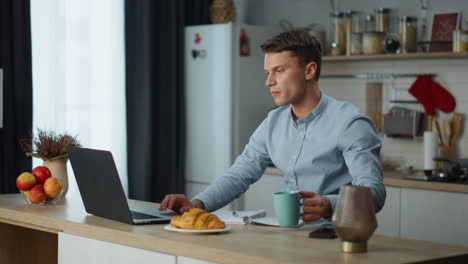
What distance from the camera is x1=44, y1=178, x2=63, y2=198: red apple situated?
275 centimetres

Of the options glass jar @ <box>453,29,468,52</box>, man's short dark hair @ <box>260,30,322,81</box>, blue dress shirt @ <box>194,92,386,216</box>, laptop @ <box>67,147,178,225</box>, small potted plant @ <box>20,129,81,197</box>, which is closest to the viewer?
laptop @ <box>67,147,178,225</box>

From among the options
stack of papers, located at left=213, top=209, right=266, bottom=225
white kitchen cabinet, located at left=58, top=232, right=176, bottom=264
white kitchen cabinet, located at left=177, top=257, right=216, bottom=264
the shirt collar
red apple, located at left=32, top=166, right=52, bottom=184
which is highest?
the shirt collar

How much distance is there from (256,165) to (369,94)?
2.26 meters

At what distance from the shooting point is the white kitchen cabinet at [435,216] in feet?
12.4

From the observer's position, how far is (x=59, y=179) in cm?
295

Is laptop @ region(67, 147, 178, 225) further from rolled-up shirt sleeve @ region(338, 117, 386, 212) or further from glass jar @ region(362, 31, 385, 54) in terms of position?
glass jar @ region(362, 31, 385, 54)

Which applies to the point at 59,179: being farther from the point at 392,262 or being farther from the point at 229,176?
the point at 392,262

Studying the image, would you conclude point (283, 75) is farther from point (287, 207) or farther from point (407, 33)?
point (407, 33)

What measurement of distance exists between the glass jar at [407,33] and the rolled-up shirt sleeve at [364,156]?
2183mm

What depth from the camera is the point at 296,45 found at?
2.50 meters

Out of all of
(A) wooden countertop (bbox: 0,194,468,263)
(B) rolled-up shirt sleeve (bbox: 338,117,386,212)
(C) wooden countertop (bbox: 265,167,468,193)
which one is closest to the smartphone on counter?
A: (A) wooden countertop (bbox: 0,194,468,263)

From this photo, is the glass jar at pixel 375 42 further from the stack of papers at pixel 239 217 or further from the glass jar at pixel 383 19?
the stack of papers at pixel 239 217

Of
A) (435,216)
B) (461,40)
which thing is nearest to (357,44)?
Result: (461,40)

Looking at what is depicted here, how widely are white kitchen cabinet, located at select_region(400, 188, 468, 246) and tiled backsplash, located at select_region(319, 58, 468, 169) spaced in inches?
26.1
